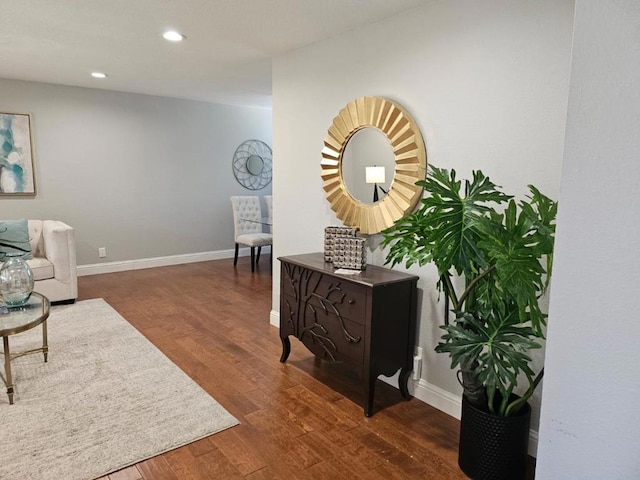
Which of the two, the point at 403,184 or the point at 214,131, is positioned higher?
the point at 214,131

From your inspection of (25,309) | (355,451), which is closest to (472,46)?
(355,451)

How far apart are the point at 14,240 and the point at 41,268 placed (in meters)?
0.39

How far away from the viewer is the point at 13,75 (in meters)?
4.68

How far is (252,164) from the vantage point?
22.6 feet

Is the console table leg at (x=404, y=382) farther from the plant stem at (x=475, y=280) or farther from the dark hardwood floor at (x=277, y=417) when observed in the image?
the plant stem at (x=475, y=280)

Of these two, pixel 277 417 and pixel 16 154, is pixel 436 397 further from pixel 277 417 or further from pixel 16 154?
pixel 16 154

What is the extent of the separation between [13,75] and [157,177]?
191 cm

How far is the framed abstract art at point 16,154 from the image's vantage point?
489cm

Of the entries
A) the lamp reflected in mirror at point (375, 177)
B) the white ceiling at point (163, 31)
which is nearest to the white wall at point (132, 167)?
the white ceiling at point (163, 31)

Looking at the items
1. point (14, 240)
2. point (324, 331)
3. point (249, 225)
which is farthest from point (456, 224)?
point (249, 225)

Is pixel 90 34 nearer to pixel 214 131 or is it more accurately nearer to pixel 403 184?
pixel 403 184

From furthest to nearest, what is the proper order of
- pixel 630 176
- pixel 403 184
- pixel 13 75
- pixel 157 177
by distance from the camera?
pixel 157 177
pixel 13 75
pixel 403 184
pixel 630 176

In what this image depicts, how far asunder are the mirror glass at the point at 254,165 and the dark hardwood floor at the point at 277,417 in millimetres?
3105

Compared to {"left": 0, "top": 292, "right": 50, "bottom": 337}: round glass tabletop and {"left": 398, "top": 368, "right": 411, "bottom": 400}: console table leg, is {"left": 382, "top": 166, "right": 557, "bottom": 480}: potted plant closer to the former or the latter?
{"left": 398, "top": 368, "right": 411, "bottom": 400}: console table leg
